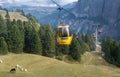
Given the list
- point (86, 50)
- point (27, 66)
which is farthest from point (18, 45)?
point (86, 50)

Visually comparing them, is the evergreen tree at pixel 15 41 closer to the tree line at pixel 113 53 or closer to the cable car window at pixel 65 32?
the tree line at pixel 113 53

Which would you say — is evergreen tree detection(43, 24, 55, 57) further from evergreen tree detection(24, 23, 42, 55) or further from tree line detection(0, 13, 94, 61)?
evergreen tree detection(24, 23, 42, 55)

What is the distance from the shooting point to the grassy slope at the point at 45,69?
87350mm

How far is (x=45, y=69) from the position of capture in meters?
96.9

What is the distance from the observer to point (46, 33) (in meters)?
143

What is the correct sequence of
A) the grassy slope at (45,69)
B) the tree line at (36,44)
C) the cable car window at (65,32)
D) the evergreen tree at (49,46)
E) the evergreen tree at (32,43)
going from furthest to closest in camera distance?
the evergreen tree at (49,46) → the evergreen tree at (32,43) → the tree line at (36,44) → the grassy slope at (45,69) → the cable car window at (65,32)

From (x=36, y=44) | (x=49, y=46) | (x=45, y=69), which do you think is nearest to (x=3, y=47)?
(x=36, y=44)

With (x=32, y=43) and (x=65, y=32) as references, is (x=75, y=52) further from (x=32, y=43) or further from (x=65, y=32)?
(x=65, y=32)

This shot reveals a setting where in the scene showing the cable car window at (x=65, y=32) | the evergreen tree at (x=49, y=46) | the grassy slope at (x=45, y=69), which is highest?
the cable car window at (x=65, y=32)

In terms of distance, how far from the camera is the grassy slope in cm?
8735

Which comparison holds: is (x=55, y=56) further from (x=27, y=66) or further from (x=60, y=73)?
(x=60, y=73)

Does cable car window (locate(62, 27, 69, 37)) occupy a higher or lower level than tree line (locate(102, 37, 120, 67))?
higher

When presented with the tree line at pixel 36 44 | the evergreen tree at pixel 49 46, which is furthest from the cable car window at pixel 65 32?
the evergreen tree at pixel 49 46

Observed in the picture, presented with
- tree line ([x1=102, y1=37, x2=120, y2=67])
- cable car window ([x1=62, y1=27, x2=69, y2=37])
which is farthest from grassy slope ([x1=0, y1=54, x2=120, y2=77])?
tree line ([x1=102, y1=37, x2=120, y2=67])
